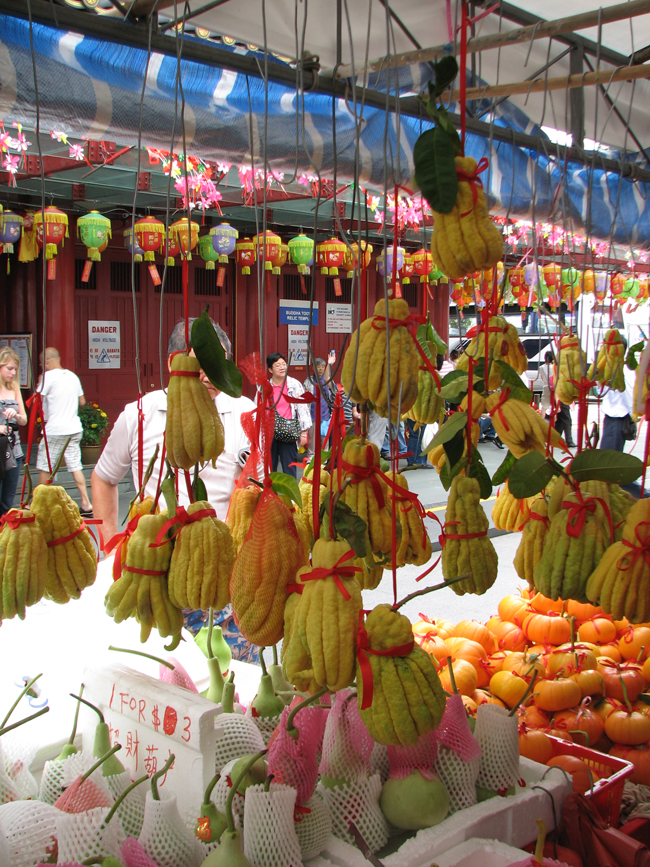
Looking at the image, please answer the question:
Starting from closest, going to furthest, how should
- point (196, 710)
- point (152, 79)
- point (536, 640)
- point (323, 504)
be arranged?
point (323, 504)
point (196, 710)
point (152, 79)
point (536, 640)

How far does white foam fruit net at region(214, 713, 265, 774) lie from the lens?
1.55m

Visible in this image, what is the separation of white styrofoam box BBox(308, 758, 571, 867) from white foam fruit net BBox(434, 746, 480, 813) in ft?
0.08

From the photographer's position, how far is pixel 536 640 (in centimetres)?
304

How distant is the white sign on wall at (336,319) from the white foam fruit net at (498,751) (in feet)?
34.5

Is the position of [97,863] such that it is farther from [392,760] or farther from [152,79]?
[152,79]

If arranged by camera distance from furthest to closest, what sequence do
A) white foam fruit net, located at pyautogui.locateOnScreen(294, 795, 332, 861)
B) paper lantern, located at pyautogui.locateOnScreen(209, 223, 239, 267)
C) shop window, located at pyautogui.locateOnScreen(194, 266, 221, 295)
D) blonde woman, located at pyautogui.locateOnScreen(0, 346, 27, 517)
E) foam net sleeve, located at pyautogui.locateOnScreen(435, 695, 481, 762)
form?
shop window, located at pyautogui.locateOnScreen(194, 266, 221, 295) < paper lantern, located at pyautogui.locateOnScreen(209, 223, 239, 267) < blonde woman, located at pyautogui.locateOnScreen(0, 346, 27, 517) < foam net sleeve, located at pyautogui.locateOnScreen(435, 695, 481, 762) < white foam fruit net, located at pyautogui.locateOnScreen(294, 795, 332, 861)

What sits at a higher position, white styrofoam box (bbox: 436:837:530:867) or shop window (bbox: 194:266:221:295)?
shop window (bbox: 194:266:221:295)

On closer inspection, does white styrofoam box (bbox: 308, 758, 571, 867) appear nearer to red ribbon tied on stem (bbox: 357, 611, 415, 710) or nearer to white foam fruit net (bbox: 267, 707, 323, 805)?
white foam fruit net (bbox: 267, 707, 323, 805)

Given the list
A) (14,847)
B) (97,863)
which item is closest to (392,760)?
(97,863)

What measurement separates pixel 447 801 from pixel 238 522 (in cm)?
75

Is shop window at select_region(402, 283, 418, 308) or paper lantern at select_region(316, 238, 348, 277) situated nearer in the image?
paper lantern at select_region(316, 238, 348, 277)

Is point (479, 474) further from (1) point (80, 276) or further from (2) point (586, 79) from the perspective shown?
(1) point (80, 276)

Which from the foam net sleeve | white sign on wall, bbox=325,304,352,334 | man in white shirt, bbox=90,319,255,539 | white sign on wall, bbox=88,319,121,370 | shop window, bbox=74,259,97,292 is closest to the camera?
the foam net sleeve

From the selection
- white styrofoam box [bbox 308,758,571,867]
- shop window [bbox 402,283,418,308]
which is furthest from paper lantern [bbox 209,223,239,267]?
white styrofoam box [bbox 308,758,571,867]
